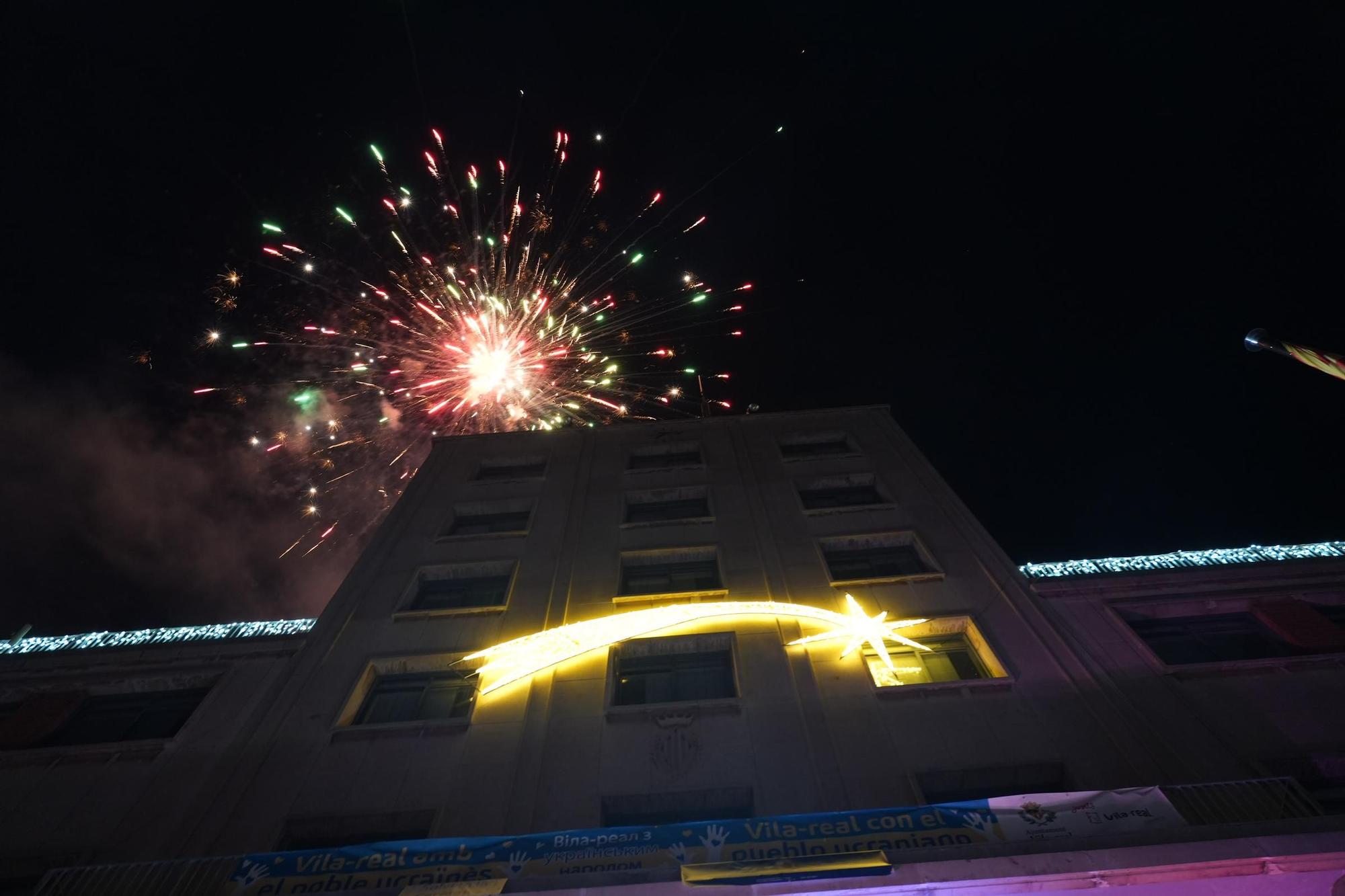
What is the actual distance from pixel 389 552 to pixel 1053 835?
16411 millimetres

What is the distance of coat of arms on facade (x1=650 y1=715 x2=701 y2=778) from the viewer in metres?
12.0

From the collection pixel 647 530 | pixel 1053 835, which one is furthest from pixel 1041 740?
pixel 647 530

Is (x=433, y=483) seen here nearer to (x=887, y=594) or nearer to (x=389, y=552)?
(x=389, y=552)

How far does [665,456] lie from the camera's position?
24578 mm

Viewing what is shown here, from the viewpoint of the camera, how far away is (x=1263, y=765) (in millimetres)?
11852

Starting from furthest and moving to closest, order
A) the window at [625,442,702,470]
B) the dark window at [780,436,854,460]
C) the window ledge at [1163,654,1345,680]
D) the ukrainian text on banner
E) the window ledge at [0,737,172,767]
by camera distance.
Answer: the window at [625,442,702,470]
the dark window at [780,436,854,460]
the window ledge at [1163,654,1345,680]
the window ledge at [0,737,172,767]
the ukrainian text on banner

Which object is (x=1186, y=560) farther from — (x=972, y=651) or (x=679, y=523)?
(x=679, y=523)

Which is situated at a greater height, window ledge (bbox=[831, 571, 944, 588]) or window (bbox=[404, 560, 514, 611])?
window (bbox=[404, 560, 514, 611])

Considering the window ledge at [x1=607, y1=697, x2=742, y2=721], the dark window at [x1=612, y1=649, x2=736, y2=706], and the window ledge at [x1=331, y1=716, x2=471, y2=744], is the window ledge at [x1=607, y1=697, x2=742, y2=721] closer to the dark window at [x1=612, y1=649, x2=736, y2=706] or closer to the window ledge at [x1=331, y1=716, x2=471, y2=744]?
the dark window at [x1=612, y1=649, x2=736, y2=706]

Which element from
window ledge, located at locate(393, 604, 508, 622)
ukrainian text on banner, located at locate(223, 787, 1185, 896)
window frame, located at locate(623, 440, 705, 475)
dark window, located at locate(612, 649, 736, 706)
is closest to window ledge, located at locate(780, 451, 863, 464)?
window frame, located at locate(623, 440, 705, 475)

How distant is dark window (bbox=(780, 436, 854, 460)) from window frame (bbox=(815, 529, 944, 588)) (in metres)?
5.43

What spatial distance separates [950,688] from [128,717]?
17.9 metres

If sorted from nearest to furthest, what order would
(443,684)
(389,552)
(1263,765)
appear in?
1. (1263,765)
2. (443,684)
3. (389,552)

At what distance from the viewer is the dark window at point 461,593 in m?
17.7
